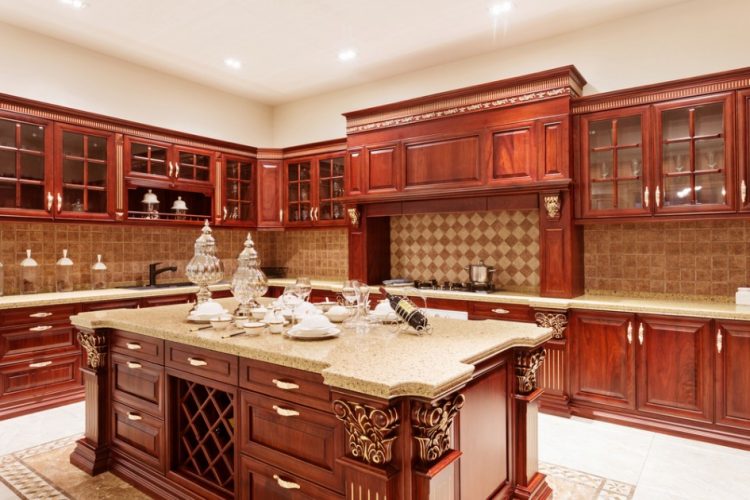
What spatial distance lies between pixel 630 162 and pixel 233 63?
3.98 metres

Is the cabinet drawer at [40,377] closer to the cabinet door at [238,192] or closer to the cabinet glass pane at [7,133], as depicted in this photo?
the cabinet glass pane at [7,133]

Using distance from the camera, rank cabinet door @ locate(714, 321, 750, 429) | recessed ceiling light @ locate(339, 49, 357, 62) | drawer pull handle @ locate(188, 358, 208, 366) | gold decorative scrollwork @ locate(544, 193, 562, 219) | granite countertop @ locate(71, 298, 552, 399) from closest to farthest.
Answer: granite countertop @ locate(71, 298, 552, 399) → drawer pull handle @ locate(188, 358, 208, 366) → cabinet door @ locate(714, 321, 750, 429) → gold decorative scrollwork @ locate(544, 193, 562, 219) → recessed ceiling light @ locate(339, 49, 357, 62)

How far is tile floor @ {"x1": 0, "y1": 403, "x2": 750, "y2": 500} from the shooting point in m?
2.52

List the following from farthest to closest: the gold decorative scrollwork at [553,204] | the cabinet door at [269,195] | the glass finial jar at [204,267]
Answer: the cabinet door at [269,195] < the gold decorative scrollwork at [553,204] < the glass finial jar at [204,267]

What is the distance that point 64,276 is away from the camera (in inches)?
175

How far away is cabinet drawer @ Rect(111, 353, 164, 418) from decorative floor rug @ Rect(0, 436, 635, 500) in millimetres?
451

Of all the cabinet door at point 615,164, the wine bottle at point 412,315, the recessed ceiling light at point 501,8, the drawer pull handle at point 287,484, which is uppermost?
the recessed ceiling light at point 501,8

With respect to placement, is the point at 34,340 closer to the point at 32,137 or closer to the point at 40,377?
the point at 40,377

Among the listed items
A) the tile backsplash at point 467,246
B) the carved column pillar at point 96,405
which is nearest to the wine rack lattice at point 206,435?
the carved column pillar at point 96,405

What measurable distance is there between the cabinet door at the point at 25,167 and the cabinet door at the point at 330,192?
263 centimetres

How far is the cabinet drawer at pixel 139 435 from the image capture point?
2.47 metres

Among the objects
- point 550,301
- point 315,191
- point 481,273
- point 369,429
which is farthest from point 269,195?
point 369,429

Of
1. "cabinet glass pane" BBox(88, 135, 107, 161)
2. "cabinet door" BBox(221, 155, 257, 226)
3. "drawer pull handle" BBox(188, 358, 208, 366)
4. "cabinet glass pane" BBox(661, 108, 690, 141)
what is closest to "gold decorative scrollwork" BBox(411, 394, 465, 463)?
"drawer pull handle" BBox(188, 358, 208, 366)

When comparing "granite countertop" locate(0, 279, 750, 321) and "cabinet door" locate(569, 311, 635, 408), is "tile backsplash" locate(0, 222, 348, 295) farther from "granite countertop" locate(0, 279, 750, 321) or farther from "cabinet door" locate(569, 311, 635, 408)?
"cabinet door" locate(569, 311, 635, 408)
